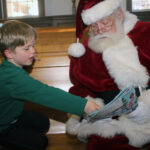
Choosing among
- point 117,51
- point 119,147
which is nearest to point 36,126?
point 119,147

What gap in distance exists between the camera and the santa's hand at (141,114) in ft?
3.81

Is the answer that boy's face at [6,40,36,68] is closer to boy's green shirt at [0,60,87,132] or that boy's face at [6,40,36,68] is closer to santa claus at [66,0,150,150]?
boy's green shirt at [0,60,87,132]

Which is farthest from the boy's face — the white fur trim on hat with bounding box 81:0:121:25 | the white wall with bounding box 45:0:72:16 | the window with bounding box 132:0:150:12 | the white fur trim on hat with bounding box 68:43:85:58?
the window with bounding box 132:0:150:12

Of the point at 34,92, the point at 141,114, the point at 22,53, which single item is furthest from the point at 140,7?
the point at 34,92

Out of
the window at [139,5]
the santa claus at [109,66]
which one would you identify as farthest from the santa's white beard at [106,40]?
the window at [139,5]

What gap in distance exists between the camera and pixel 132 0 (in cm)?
371

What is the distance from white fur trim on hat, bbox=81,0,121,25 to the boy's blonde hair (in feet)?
1.30

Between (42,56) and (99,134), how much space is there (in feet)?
2.18

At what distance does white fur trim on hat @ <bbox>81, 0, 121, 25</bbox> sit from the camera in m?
1.33

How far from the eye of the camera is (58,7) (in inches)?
142

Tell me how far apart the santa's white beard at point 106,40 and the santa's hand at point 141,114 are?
0.41 m

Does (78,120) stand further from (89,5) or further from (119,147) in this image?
(89,5)

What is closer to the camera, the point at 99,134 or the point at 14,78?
the point at 14,78

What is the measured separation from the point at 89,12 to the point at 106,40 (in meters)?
0.20
